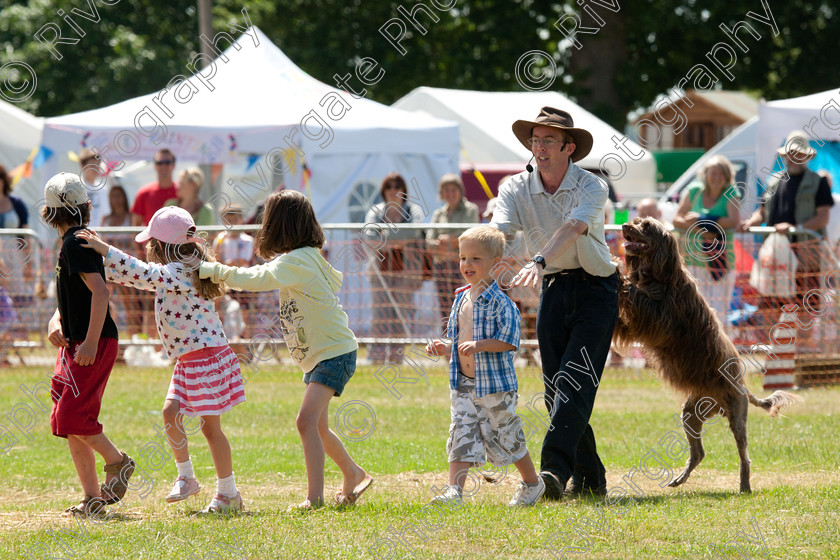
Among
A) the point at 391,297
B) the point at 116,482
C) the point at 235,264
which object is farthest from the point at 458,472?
the point at 391,297

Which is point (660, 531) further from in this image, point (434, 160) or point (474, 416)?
point (434, 160)

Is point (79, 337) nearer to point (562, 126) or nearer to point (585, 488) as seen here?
point (562, 126)

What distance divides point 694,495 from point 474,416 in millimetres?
1443

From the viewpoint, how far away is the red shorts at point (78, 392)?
5.46 meters

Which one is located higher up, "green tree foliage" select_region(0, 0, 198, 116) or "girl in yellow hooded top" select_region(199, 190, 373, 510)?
"green tree foliage" select_region(0, 0, 198, 116)

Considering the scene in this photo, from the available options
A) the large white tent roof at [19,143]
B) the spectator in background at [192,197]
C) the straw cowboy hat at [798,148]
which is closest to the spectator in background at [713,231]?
the straw cowboy hat at [798,148]

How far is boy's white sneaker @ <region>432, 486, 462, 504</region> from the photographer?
213 inches

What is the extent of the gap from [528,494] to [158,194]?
8223 mm

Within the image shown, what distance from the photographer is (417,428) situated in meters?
8.52

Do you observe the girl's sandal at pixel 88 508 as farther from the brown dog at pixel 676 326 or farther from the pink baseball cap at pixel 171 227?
the brown dog at pixel 676 326

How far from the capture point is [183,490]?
5.55 meters

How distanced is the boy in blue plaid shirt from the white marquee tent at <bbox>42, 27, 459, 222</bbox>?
820cm

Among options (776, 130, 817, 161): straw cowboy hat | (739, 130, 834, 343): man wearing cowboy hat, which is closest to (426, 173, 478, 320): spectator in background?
(739, 130, 834, 343): man wearing cowboy hat

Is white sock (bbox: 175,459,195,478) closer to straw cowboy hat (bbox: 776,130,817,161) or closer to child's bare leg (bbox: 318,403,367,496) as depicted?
child's bare leg (bbox: 318,403,367,496)
